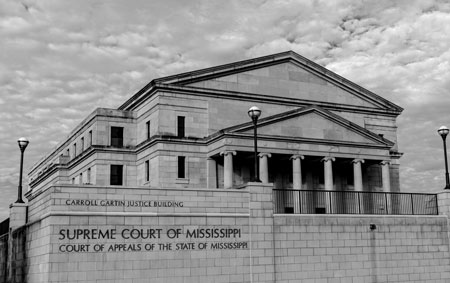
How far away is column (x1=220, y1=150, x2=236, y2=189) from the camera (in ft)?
124

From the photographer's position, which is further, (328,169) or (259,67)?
(259,67)

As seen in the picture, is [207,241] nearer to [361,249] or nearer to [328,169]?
[361,249]

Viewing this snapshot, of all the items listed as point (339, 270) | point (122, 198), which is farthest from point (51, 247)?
point (339, 270)

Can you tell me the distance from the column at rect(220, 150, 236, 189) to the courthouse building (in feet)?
0.23

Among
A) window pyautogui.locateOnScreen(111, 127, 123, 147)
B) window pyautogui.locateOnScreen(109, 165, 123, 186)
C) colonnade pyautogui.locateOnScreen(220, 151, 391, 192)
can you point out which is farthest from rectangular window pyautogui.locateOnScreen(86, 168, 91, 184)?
colonnade pyautogui.locateOnScreen(220, 151, 391, 192)

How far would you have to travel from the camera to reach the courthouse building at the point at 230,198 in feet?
69.7

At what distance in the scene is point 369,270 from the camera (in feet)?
84.1

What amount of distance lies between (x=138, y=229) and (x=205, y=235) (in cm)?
283

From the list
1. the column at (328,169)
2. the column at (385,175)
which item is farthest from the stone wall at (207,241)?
the column at (385,175)

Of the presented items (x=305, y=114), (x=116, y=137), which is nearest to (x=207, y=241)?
(x=305, y=114)

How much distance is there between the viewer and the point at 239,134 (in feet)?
127

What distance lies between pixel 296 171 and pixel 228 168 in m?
4.95

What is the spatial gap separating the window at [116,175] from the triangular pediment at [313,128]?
11.8 metres

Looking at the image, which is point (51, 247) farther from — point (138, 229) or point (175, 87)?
point (175, 87)
